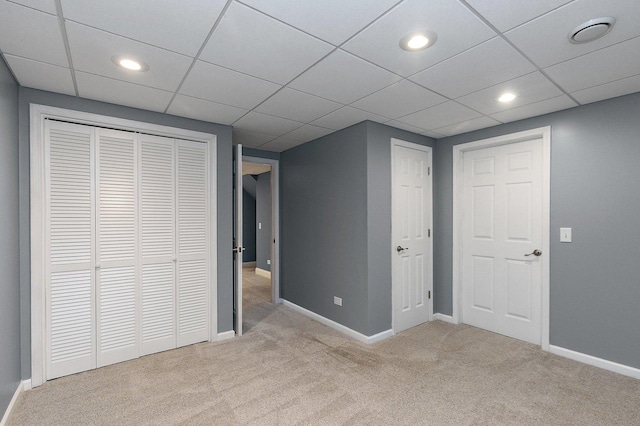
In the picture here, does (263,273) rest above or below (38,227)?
below

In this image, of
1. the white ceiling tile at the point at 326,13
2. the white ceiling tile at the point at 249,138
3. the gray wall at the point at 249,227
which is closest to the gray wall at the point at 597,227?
the white ceiling tile at the point at 326,13

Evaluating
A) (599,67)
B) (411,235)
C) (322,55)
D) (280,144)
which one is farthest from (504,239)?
(280,144)

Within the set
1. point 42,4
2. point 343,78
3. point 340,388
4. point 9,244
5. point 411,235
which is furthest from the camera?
point 411,235

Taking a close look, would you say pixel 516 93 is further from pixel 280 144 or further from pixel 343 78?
pixel 280 144

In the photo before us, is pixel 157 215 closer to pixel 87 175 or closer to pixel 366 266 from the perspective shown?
pixel 87 175

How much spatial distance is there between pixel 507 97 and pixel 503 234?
159 cm

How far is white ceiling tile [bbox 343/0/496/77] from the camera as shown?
5.14ft

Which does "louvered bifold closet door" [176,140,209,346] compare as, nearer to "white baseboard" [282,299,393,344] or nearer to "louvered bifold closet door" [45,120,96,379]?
"louvered bifold closet door" [45,120,96,379]

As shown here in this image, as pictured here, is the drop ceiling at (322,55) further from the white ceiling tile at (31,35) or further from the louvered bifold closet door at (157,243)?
the louvered bifold closet door at (157,243)

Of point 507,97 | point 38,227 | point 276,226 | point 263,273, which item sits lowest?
point 263,273

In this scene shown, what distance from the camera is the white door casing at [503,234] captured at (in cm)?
328

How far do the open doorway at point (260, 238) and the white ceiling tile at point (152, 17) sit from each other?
290 cm

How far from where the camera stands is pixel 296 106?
9.57 ft

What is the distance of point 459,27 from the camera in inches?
67.0
